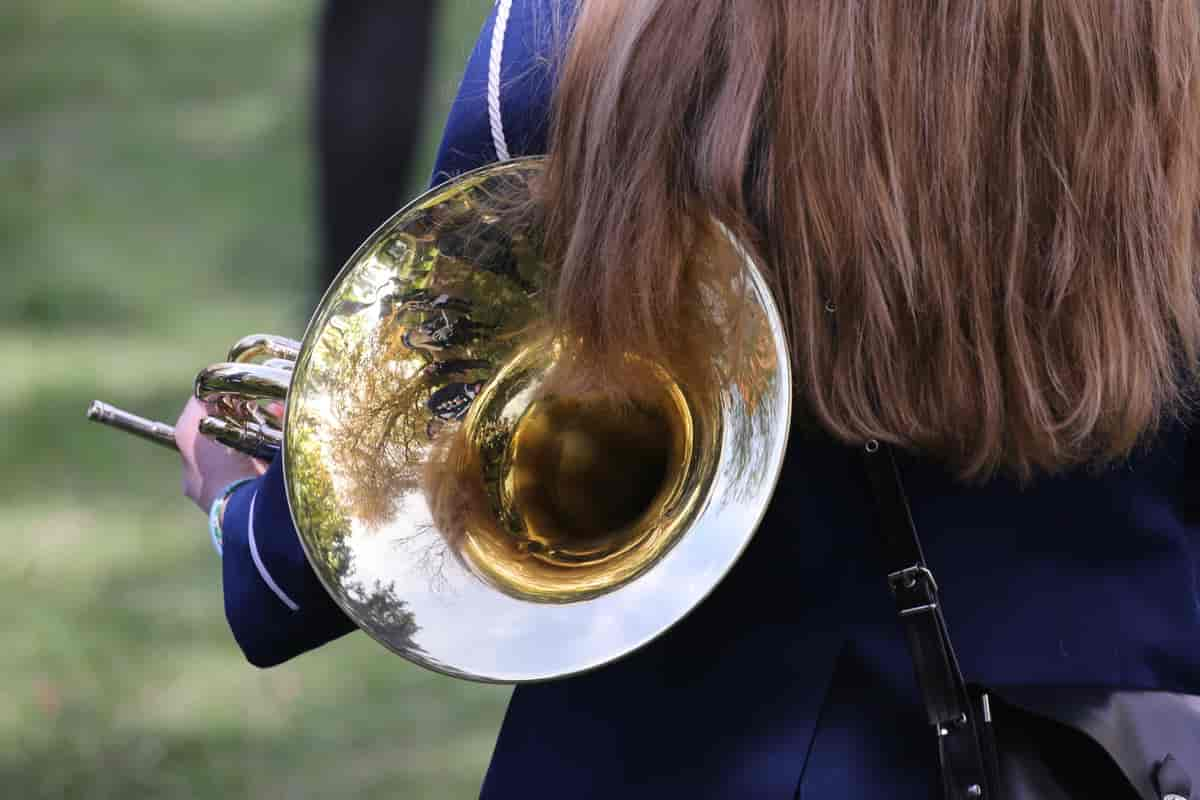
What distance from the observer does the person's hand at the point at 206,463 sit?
152 centimetres

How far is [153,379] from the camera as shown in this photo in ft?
12.5

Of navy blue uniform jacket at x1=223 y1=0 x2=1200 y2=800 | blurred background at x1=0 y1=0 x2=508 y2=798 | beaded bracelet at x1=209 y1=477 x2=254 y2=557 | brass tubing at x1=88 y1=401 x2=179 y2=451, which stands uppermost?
navy blue uniform jacket at x1=223 y1=0 x2=1200 y2=800

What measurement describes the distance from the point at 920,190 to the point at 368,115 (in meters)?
3.41

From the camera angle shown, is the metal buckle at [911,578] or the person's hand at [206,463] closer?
the metal buckle at [911,578]

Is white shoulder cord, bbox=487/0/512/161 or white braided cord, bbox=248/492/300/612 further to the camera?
white braided cord, bbox=248/492/300/612

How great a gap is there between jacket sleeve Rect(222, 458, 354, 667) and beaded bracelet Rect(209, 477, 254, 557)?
0.17ft

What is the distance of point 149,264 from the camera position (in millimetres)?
4176

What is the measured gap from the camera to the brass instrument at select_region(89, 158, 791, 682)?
1.03 meters

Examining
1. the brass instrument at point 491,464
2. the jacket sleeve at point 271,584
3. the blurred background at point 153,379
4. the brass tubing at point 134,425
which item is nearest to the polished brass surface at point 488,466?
the brass instrument at point 491,464

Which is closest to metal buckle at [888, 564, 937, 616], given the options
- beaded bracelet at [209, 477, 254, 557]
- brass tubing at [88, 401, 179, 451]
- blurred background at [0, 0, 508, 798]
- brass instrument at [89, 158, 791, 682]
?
brass instrument at [89, 158, 791, 682]

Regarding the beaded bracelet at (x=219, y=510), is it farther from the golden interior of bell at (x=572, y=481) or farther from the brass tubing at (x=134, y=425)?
the golden interior of bell at (x=572, y=481)

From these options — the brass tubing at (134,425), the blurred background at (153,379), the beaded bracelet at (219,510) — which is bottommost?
the blurred background at (153,379)

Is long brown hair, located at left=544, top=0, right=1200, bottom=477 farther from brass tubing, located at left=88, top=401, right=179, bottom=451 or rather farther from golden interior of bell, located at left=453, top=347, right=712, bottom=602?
brass tubing, located at left=88, top=401, right=179, bottom=451

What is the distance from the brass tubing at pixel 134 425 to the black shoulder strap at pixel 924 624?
0.87 metres
